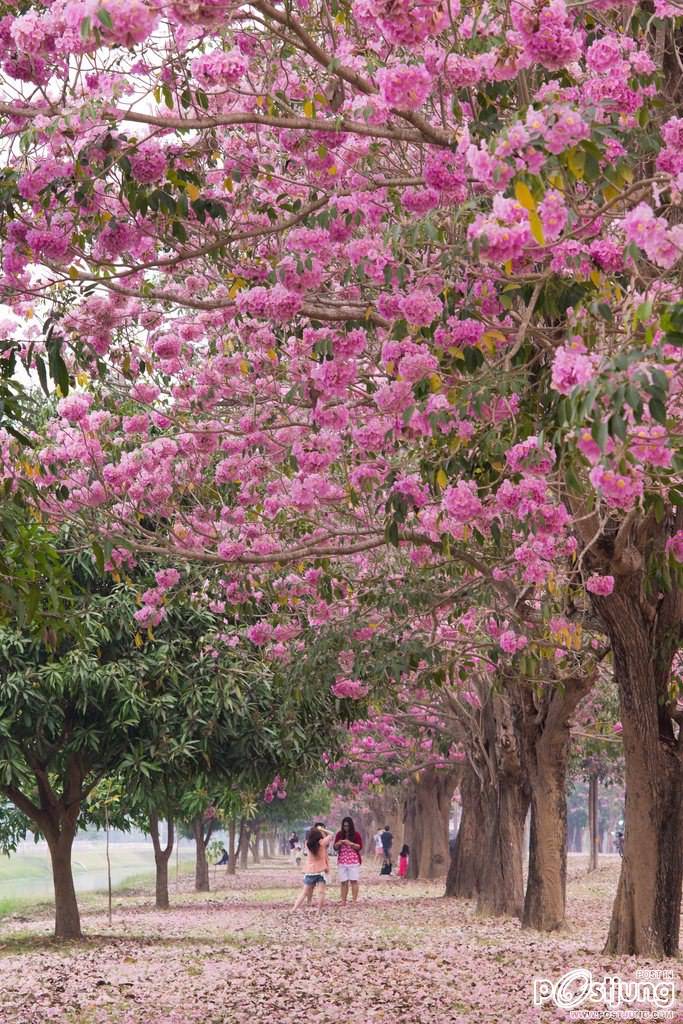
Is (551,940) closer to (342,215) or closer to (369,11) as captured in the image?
(342,215)

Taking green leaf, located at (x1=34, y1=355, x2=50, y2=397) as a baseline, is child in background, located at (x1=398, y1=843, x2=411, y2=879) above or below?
below

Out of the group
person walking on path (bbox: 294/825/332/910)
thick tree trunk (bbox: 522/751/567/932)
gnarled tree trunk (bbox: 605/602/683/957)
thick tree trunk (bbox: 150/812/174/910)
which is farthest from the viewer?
thick tree trunk (bbox: 150/812/174/910)

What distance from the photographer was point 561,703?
15.0 meters

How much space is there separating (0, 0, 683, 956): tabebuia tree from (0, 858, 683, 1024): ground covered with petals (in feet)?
10.2

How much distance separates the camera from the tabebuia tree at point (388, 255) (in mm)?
5078

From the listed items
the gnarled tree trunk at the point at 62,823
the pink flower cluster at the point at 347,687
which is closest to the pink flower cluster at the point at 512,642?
the pink flower cluster at the point at 347,687

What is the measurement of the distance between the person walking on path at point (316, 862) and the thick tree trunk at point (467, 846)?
2.97 m

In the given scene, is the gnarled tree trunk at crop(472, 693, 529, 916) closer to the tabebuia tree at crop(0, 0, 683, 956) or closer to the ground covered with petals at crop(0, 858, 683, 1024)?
the ground covered with petals at crop(0, 858, 683, 1024)

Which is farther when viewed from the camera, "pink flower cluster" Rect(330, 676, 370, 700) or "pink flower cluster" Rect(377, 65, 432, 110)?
"pink flower cluster" Rect(330, 676, 370, 700)

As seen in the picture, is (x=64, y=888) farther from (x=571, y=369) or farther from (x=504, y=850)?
(x=571, y=369)

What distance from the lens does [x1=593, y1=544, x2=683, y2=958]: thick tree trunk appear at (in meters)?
10.9

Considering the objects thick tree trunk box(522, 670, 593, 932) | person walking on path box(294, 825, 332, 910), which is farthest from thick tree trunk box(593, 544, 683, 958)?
person walking on path box(294, 825, 332, 910)

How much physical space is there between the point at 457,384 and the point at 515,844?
13384 millimetres

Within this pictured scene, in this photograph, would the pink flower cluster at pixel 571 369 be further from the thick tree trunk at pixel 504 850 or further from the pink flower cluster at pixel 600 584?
the thick tree trunk at pixel 504 850
